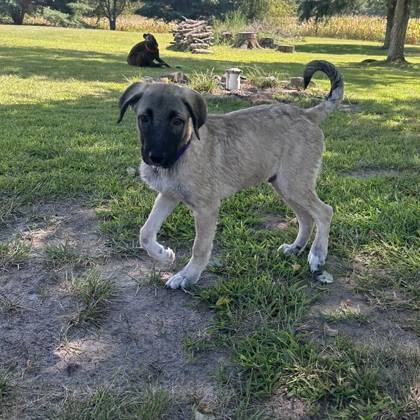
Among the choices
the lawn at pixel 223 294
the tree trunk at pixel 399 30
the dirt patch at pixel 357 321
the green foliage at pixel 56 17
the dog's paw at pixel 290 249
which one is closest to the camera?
the lawn at pixel 223 294

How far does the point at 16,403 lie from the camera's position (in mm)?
2320

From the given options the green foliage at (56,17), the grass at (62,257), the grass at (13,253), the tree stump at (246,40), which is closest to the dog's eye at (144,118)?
the grass at (62,257)

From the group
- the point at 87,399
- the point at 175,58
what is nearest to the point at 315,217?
the point at 87,399

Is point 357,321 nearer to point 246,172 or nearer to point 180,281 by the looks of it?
point 180,281

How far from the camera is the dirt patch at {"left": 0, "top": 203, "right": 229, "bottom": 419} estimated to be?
2.45 metres

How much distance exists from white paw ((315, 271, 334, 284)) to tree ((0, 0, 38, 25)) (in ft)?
145

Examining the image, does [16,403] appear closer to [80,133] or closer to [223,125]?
[223,125]

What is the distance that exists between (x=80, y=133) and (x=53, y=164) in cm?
155

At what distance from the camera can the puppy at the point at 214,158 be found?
3.01m

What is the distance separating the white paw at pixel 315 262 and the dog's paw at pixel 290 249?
0.19 metres

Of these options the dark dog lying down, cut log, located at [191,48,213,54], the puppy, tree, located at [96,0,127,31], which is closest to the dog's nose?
the puppy

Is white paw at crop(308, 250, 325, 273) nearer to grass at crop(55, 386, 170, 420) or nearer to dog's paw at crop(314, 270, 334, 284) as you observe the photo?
dog's paw at crop(314, 270, 334, 284)

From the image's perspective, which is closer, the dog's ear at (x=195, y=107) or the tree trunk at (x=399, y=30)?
the dog's ear at (x=195, y=107)

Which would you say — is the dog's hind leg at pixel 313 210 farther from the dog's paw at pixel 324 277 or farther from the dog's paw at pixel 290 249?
the dog's paw at pixel 290 249
